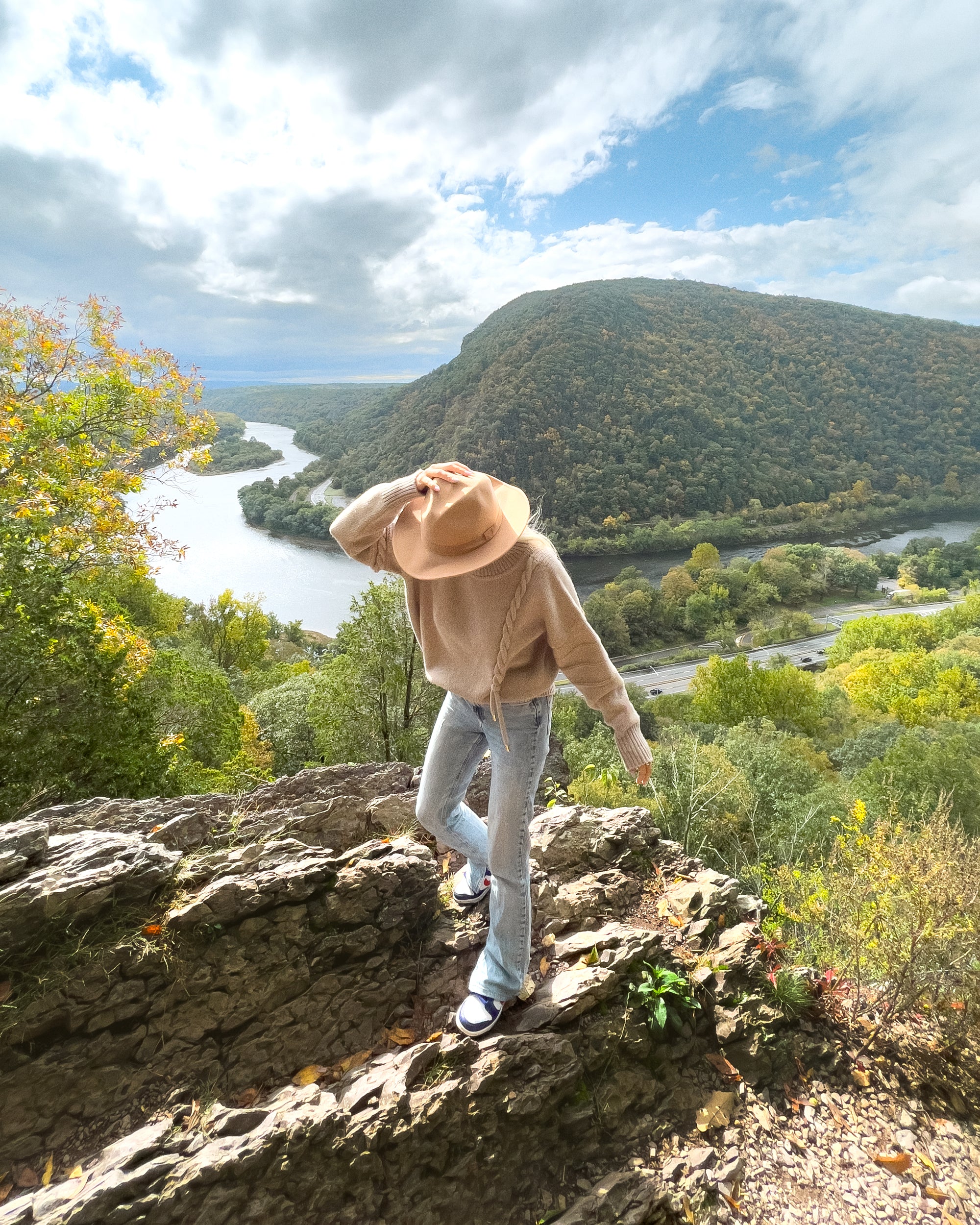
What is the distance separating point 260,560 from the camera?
44.2 metres

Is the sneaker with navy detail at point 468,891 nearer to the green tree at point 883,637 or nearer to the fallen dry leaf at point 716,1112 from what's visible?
the fallen dry leaf at point 716,1112

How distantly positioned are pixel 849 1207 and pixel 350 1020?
2.14 m

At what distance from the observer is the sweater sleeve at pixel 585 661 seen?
1987mm

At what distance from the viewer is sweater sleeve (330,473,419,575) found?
2.08 meters

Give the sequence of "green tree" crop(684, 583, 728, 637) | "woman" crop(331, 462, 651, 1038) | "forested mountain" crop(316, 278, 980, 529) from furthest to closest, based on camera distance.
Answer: "forested mountain" crop(316, 278, 980, 529), "green tree" crop(684, 583, 728, 637), "woman" crop(331, 462, 651, 1038)

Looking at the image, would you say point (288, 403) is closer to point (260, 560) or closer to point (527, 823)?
point (260, 560)

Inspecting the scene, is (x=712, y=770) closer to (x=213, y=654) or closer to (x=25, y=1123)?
(x=25, y=1123)

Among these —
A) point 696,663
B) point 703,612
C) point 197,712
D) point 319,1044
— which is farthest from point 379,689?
point 703,612

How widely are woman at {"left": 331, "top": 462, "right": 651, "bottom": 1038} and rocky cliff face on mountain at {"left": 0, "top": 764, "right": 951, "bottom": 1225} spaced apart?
1.23 feet

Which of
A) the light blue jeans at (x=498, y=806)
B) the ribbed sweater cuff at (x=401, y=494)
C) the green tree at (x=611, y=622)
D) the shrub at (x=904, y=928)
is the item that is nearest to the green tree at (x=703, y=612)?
the green tree at (x=611, y=622)

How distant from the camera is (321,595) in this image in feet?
138

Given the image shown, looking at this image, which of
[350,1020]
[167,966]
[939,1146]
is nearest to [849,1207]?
[939,1146]

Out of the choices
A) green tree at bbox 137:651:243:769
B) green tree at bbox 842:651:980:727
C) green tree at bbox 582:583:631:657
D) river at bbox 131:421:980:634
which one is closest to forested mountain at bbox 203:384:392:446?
river at bbox 131:421:980:634

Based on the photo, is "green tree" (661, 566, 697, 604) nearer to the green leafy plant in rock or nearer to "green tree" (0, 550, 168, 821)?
"green tree" (0, 550, 168, 821)
